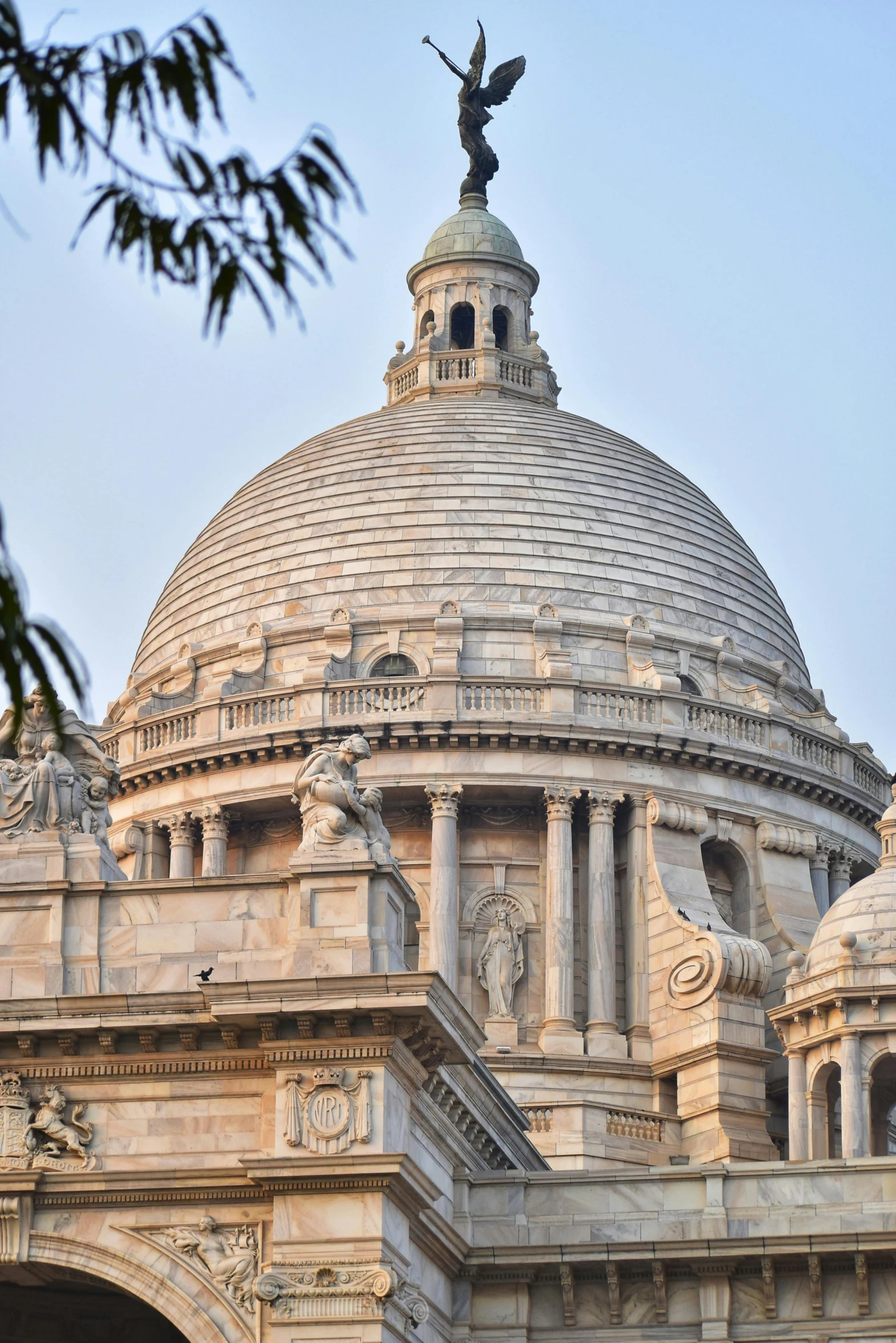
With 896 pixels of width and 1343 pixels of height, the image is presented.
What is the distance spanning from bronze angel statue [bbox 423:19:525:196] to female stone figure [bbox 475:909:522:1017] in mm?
24124

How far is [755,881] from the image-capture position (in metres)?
53.4

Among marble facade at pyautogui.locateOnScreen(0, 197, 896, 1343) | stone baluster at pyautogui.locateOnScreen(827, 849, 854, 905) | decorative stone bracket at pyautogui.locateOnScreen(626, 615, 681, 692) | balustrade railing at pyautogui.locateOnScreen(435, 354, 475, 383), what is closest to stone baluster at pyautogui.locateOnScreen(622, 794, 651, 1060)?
marble facade at pyautogui.locateOnScreen(0, 197, 896, 1343)

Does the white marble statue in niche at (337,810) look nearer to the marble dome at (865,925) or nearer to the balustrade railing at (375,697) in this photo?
the marble dome at (865,925)

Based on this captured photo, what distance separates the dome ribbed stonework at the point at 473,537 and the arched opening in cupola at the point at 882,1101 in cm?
1502

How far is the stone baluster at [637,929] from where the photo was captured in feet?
164

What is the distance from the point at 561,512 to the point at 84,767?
27053 mm

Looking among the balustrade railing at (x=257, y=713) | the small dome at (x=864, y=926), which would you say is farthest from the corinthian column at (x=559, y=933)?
the small dome at (x=864, y=926)

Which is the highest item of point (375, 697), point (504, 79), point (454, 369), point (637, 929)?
point (504, 79)

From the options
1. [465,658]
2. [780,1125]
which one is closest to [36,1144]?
[780,1125]

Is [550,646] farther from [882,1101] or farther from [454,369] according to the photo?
[882,1101]

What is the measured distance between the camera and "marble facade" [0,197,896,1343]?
2817 cm

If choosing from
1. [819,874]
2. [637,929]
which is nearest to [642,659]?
[819,874]

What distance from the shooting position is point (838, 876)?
55.2m

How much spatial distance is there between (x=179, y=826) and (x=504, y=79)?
81.2 feet
